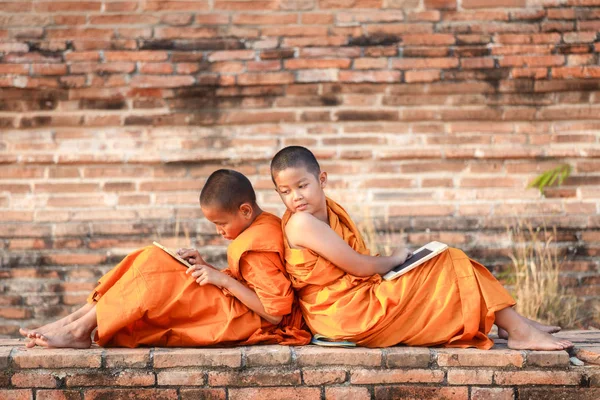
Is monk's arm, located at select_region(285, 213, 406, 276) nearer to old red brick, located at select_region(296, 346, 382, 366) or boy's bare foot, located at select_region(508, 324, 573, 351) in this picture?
old red brick, located at select_region(296, 346, 382, 366)

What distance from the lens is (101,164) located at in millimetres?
5520

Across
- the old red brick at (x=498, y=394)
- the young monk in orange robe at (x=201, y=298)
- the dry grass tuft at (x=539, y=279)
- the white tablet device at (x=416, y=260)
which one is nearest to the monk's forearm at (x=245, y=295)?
the young monk in orange robe at (x=201, y=298)

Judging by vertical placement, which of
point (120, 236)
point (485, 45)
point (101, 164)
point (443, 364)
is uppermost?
point (485, 45)

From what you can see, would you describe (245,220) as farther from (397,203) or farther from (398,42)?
(398,42)

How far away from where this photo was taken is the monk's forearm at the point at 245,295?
3.45 meters

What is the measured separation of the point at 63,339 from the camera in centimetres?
343

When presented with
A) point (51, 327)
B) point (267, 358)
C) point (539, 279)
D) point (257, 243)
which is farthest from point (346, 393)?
point (539, 279)

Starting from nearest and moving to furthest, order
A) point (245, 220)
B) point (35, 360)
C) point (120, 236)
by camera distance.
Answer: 1. point (35, 360)
2. point (245, 220)
3. point (120, 236)

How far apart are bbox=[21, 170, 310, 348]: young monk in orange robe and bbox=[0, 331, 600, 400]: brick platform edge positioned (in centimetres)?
12

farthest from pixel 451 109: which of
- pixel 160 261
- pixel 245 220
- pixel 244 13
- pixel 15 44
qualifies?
pixel 15 44

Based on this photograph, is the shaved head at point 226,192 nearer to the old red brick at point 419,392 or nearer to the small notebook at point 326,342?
the small notebook at point 326,342

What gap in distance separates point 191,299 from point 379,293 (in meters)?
0.85

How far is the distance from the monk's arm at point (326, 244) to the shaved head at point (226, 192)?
0.87 feet

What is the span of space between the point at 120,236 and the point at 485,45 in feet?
9.64
